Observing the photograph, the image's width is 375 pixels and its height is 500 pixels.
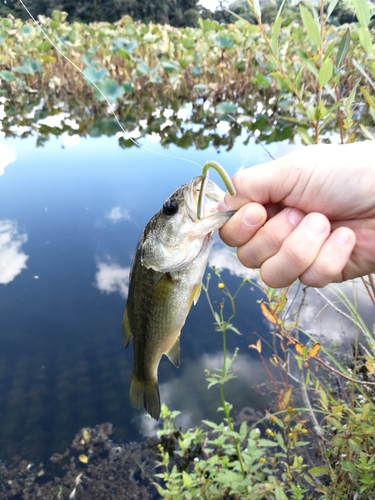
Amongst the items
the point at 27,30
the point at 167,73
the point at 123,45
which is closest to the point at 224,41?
the point at 167,73

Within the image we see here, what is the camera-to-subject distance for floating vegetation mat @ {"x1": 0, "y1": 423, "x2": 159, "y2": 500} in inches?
89.6

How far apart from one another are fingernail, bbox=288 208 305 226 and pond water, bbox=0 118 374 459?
175cm

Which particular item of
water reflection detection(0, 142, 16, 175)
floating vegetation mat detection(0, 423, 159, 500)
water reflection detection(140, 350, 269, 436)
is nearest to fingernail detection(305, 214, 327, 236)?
water reflection detection(140, 350, 269, 436)

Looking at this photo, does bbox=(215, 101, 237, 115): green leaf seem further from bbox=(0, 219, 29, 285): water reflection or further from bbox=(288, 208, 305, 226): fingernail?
bbox=(288, 208, 305, 226): fingernail

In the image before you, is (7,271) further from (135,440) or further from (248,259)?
(248,259)

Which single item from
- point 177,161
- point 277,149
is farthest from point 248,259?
point 277,149

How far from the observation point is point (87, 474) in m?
2.37

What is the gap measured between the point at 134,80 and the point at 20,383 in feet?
27.5

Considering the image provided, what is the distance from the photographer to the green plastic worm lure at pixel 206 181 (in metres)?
1.03

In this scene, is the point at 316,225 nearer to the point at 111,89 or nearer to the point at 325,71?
the point at 325,71

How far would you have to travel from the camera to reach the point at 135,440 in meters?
2.56

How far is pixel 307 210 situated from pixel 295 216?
0.05 metres

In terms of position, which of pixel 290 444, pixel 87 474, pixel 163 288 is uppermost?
pixel 163 288

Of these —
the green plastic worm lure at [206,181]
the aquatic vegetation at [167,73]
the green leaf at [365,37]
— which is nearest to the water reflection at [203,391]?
the green plastic worm lure at [206,181]
